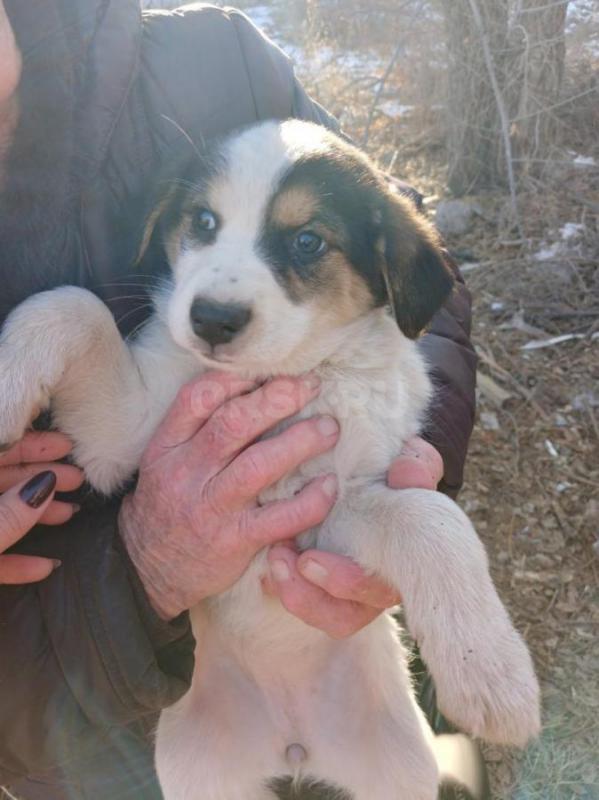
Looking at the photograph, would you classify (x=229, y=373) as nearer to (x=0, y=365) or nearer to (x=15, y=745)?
(x=0, y=365)

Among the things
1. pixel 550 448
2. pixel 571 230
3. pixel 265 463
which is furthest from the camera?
pixel 571 230

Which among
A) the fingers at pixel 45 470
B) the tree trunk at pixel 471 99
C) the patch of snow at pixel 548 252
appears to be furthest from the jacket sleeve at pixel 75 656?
the tree trunk at pixel 471 99

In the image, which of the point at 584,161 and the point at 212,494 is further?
the point at 584,161

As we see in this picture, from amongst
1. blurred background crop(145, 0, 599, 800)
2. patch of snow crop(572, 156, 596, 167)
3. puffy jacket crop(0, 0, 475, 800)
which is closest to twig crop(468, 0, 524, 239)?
blurred background crop(145, 0, 599, 800)

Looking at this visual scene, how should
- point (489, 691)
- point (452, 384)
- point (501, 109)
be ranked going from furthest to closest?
point (501, 109) → point (452, 384) → point (489, 691)

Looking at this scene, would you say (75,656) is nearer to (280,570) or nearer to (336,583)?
(280,570)

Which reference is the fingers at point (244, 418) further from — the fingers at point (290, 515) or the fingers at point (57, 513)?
the fingers at point (57, 513)

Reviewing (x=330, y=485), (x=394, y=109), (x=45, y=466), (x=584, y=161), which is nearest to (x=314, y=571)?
(x=330, y=485)
